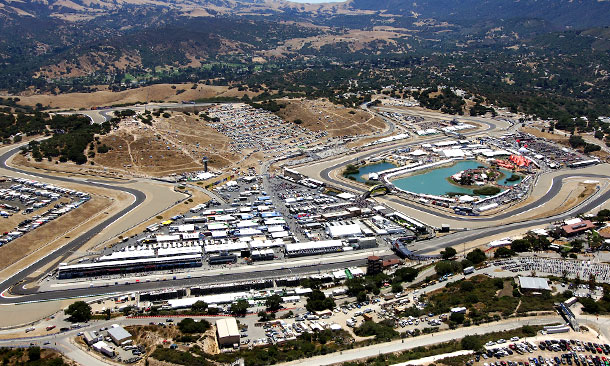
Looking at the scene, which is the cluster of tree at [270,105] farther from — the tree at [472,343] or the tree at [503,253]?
the tree at [472,343]

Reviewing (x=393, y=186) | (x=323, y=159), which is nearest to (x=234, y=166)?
(x=323, y=159)

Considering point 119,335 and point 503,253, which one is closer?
point 119,335

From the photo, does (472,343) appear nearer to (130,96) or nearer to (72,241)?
(72,241)

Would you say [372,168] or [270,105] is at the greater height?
[270,105]

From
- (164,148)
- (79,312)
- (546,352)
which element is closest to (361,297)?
(546,352)

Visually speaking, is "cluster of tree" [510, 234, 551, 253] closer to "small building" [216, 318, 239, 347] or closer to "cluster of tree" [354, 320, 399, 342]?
"cluster of tree" [354, 320, 399, 342]

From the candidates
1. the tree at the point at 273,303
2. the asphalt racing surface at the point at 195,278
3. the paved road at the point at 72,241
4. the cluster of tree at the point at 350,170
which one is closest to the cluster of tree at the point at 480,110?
the cluster of tree at the point at 350,170

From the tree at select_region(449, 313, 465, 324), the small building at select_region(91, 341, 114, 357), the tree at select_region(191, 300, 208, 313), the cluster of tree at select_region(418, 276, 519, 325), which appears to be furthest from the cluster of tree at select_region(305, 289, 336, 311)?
the small building at select_region(91, 341, 114, 357)
